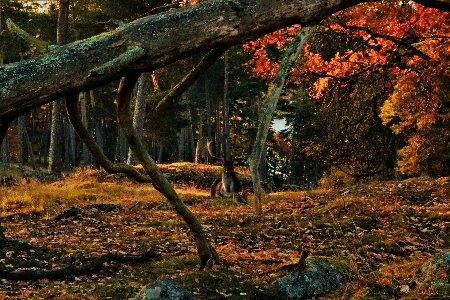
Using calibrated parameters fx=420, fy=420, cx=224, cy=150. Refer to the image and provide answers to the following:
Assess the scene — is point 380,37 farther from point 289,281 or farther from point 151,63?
point 151,63

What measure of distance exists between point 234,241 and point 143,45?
5.86m

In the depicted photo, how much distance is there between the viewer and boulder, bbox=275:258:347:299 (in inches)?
179

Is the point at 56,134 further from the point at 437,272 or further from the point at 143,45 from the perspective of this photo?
the point at 437,272

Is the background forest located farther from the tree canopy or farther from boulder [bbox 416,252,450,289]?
boulder [bbox 416,252,450,289]

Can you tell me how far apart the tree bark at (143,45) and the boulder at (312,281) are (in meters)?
2.75

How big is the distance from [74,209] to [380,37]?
897 centimetres

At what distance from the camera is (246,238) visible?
8.60 metres

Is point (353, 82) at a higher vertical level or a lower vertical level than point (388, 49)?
lower

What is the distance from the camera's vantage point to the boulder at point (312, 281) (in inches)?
179

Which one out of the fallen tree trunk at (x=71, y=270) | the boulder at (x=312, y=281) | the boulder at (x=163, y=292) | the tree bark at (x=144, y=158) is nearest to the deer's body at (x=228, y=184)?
the fallen tree trunk at (x=71, y=270)

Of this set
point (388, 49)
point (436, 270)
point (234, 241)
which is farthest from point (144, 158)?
point (388, 49)

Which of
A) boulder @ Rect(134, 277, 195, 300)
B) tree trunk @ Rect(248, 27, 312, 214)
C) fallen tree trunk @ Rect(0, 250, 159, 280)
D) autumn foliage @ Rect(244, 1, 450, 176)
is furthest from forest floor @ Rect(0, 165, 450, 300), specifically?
autumn foliage @ Rect(244, 1, 450, 176)

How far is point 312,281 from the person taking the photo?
4625 mm

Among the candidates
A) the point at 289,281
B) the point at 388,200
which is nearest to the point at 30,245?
the point at 289,281
